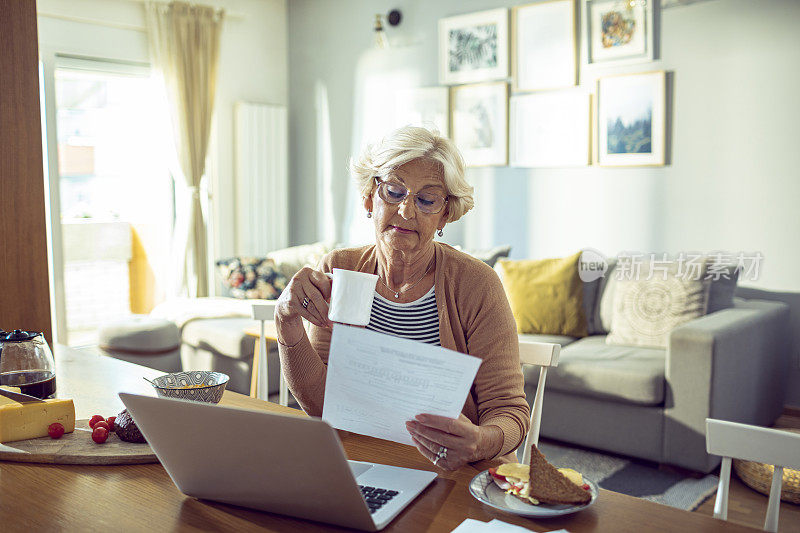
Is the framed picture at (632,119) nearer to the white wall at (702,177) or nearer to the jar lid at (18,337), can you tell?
the white wall at (702,177)

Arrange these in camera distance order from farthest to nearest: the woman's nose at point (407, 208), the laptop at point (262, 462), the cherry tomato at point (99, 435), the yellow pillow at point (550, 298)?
the yellow pillow at point (550, 298)
the woman's nose at point (407, 208)
the cherry tomato at point (99, 435)
the laptop at point (262, 462)

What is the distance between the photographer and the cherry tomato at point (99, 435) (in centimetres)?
125

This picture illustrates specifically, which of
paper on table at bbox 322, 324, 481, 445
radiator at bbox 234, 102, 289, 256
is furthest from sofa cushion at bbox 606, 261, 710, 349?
radiator at bbox 234, 102, 289, 256

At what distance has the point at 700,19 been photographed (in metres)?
3.64

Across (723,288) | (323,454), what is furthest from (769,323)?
(323,454)

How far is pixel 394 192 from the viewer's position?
153 centimetres

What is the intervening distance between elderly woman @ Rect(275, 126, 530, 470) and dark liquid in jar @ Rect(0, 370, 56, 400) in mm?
446

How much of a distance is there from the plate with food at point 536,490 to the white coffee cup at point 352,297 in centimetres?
31

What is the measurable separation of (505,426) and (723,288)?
247 centimetres

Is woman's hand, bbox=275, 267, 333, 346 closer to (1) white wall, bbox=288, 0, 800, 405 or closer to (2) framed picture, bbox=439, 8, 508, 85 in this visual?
(1) white wall, bbox=288, 0, 800, 405

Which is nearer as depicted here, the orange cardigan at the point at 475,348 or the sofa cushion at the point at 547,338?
the orange cardigan at the point at 475,348

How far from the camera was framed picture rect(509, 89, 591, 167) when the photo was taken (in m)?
4.10

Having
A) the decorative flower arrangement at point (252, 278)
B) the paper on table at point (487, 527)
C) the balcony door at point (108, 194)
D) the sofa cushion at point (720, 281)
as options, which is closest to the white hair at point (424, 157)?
the paper on table at point (487, 527)

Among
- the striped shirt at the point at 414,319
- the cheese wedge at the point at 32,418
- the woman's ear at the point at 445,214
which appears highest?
the woman's ear at the point at 445,214
